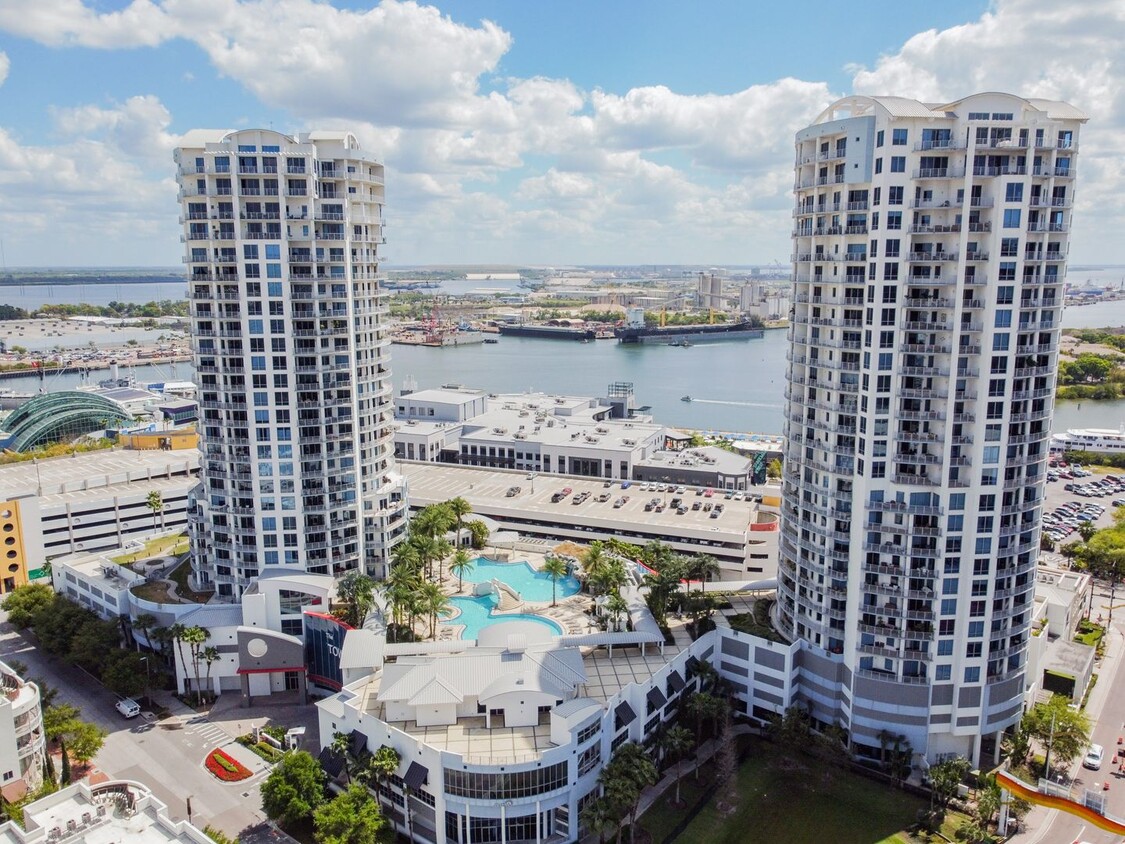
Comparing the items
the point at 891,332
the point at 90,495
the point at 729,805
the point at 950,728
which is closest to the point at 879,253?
the point at 891,332

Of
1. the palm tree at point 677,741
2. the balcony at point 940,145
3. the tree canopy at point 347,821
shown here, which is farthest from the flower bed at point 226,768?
the balcony at point 940,145

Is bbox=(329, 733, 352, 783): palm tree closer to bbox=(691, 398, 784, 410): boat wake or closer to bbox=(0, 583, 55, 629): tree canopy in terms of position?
Result: bbox=(0, 583, 55, 629): tree canopy

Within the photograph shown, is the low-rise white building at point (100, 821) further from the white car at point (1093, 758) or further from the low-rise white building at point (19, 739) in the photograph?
the white car at point (1093, 758)

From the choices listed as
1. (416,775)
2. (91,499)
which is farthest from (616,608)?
(91,499)

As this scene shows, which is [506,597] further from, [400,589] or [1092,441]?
[1092,441]

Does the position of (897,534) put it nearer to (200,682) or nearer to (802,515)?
(802,515)

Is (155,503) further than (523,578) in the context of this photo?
Yes
